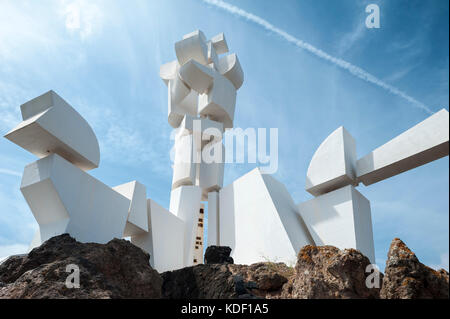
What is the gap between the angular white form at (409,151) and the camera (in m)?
8.66

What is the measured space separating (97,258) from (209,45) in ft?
50.4

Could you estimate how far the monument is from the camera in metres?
9.60

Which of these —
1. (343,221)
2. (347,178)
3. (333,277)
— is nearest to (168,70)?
(347,178)

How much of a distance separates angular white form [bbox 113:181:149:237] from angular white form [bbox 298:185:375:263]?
5855mm

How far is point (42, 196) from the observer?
31.4ft

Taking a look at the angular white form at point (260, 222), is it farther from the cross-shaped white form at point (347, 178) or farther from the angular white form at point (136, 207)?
the angular white form at point (136, 207)

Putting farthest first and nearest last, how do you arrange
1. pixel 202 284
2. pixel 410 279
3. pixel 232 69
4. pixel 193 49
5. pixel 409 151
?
1. pixel 232 69
2. pixel 193 49
3. pixel 409 151
4. pixel 202 284
5. pixel 410 279

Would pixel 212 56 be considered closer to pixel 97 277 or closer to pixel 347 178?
pixel 347 178

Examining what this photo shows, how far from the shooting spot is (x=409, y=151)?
9.66m

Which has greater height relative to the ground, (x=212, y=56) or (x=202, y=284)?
(x=212, y=56)

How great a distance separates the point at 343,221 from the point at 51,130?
891 cm

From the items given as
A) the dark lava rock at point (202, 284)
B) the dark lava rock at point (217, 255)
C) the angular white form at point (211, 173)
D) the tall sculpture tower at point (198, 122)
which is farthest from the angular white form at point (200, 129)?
the dark lava rock at point (202, 284)
